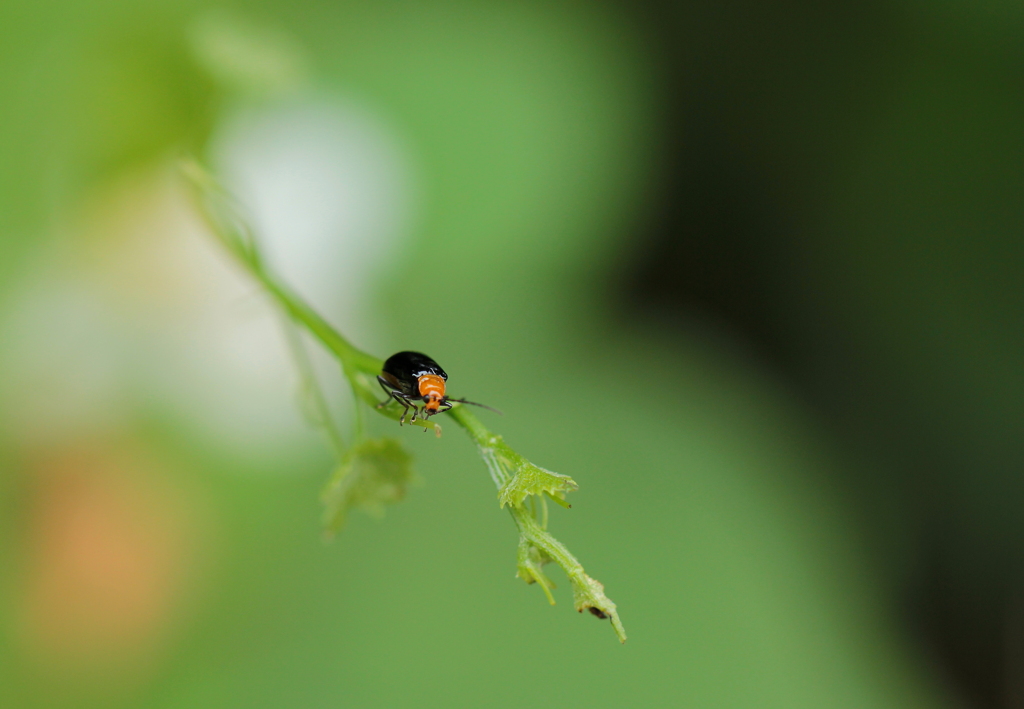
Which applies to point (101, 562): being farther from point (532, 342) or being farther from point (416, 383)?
point (416, 383)

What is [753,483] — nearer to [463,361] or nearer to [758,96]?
[463,361]

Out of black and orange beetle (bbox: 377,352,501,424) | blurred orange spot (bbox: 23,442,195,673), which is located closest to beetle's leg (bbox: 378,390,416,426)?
black and orange beetle (bbox: 377,352,501,424)

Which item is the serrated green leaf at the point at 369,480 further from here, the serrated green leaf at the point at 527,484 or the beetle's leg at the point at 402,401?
the serrated green leaf at the point at 527,484

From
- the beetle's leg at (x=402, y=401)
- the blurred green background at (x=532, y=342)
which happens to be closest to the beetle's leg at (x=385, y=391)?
the beetle's leg at (x=402, y=401)

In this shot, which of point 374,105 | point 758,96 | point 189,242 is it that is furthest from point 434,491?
point 758,96

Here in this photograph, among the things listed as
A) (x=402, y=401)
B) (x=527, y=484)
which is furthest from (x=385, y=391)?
(x=527, y=484)

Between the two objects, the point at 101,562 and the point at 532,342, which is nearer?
the point at 101,562

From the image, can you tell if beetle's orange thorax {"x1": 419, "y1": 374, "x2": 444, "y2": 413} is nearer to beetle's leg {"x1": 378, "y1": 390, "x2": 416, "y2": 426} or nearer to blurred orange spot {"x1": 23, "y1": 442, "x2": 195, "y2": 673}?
beetle's leg {"x1": 378, "y1": 390, "x2": 416, "y2": 426}
